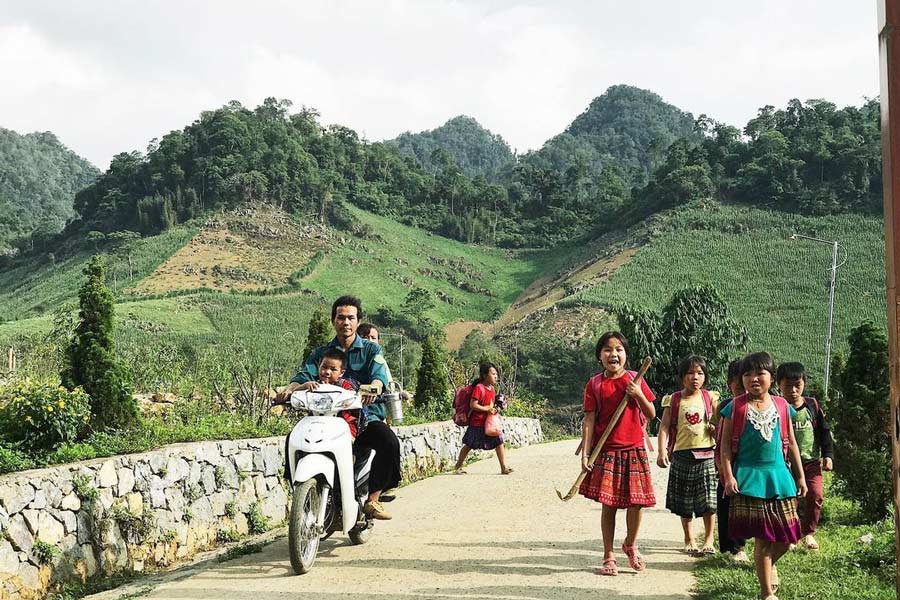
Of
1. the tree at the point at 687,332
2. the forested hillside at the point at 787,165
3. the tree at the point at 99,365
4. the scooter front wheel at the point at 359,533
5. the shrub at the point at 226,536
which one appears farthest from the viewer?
the forested hillside at the point at 787,165

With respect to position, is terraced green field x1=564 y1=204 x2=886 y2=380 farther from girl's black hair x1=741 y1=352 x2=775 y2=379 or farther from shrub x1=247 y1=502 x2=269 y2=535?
girl's black hair x1=741 y1=352 x2=775 y2=379

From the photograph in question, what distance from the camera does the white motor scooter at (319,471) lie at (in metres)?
5.55

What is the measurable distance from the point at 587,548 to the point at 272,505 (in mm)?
3006

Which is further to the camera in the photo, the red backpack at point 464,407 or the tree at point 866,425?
the red backpack at point 464,407

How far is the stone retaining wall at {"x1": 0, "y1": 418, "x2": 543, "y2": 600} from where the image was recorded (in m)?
5.47

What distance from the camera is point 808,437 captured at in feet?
21.7

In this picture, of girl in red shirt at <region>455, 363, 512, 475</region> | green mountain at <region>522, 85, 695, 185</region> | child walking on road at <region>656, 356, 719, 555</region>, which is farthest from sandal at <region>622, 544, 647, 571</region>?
green mountain at <region>522, 85, 695, 185</region>

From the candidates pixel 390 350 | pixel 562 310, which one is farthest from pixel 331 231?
pixel 390 350

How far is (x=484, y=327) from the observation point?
73.0 m

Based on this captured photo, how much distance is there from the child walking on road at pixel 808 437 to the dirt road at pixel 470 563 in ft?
3.13

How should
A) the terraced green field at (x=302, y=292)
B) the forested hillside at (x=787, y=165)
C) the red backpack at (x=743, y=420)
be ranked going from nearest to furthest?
the red backpack at (x=743, y=420) → the terraced green field at (x=302, y=292) → the forested hillside at (x=787, y=165)

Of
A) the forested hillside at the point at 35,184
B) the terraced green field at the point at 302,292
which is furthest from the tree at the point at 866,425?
the forested hillside at the point at 35,184

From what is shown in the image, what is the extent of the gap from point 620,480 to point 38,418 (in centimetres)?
394

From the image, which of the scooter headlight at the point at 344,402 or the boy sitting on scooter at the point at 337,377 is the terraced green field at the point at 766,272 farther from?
the scooter headlight at the point at 344,402
